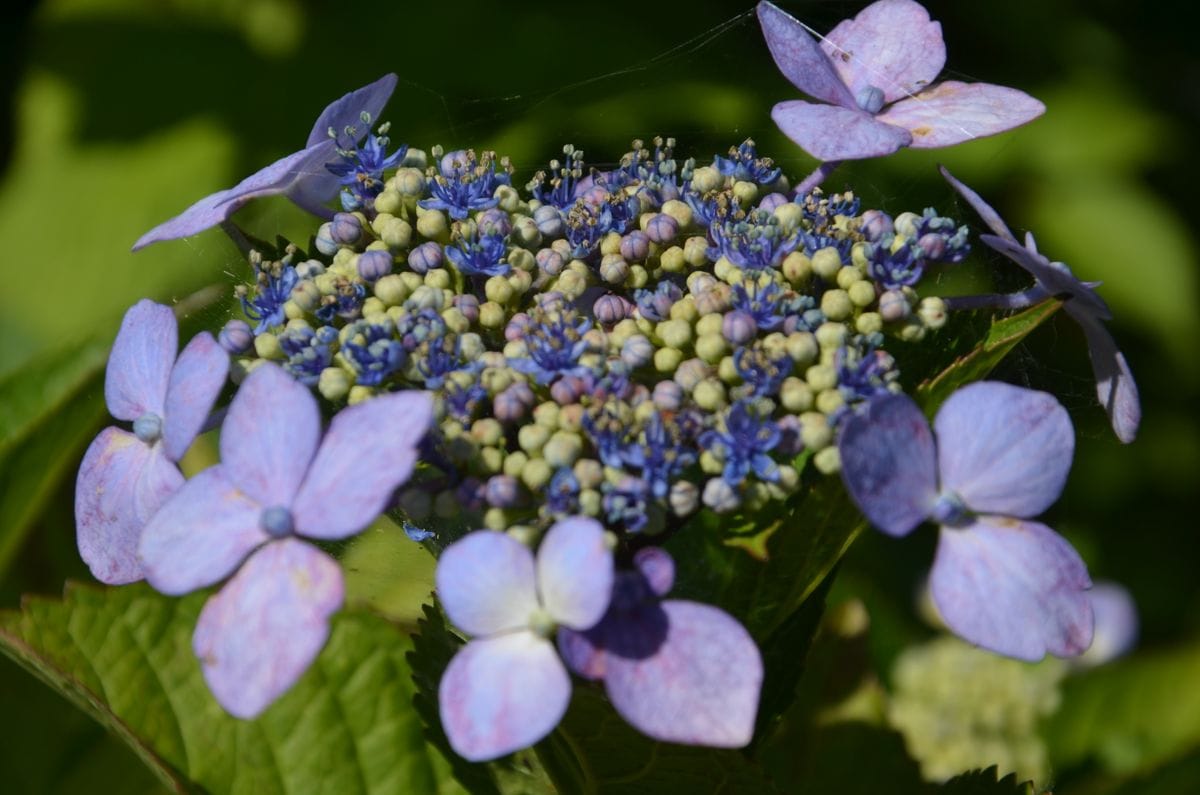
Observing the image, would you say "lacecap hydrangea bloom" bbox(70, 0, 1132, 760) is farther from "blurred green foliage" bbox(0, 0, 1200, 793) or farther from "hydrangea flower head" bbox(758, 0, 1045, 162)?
"blurred green foliage" bbox(0, 0, 1200, 793)

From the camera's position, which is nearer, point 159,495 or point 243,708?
point 243,708

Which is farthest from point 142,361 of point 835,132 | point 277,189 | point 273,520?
point 835,132

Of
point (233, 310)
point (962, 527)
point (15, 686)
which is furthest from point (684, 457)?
point (15, 686)

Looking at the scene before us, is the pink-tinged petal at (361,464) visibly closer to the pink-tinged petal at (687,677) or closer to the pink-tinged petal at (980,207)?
the pink-tinged petal at (687,677)

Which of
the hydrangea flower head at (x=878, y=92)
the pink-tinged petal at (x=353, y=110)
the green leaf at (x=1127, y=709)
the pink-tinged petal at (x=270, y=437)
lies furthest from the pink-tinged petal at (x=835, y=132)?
the green leaf at (x=1127, y=709)

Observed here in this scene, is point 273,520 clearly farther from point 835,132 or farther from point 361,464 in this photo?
point 835,132

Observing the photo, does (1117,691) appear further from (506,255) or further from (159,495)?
(159,495)

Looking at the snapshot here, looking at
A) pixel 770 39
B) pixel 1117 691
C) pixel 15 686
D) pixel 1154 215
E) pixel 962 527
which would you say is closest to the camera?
pixel 962 527
